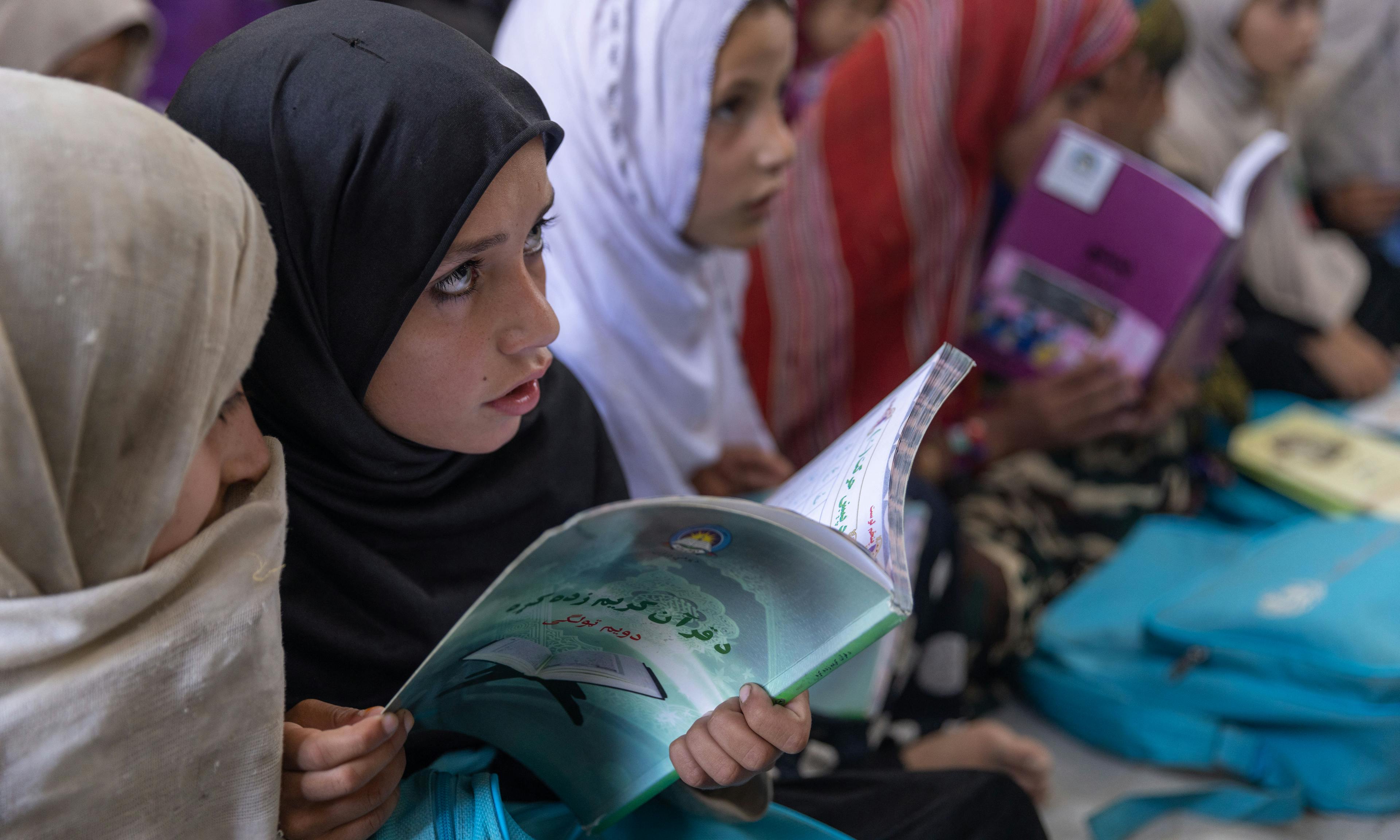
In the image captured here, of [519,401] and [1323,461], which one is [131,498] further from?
[1323,461]

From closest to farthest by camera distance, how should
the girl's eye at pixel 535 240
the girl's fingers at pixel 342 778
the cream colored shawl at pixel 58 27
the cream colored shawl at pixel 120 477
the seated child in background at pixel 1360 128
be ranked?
1. the cream colored shawl at pixel 120 477
2. the girl's fingers at pixel 342 778
3. the girl's eye at pixel 535 240
4. the cream colored shawl at pixel 58 27
5. the seated child in background at pixel 1360 128

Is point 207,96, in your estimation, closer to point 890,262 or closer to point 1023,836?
point 1023,836

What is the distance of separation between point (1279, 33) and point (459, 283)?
1.93m

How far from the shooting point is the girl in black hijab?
0.59 m

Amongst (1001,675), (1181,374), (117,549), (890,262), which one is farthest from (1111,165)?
(117,549)

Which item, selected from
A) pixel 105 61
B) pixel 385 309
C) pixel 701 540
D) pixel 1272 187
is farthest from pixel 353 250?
pixel 1272 187

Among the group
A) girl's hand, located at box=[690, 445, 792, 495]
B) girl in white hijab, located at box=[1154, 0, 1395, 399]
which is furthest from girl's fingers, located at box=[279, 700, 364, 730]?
girl in white hijab, located at box=[1154, 0, 1395, 399]

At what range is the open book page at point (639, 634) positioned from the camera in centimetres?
51

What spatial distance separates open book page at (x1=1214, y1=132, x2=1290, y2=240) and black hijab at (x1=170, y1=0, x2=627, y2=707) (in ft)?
3.54

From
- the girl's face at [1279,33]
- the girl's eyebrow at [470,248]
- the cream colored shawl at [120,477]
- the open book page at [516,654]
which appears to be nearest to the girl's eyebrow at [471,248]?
the girl's eyebrow at [470,248]

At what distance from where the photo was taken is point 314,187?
59 cm

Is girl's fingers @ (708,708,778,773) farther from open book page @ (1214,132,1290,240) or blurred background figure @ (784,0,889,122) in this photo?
blurred background figure @ (784,0,889,122)

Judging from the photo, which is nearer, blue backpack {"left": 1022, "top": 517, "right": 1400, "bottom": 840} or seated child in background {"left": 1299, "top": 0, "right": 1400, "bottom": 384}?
blue backpack {"left": 1022, "top": 517, "right": 1400, "bottom": 840}

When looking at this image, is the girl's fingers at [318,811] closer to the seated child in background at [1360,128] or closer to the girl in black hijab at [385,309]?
the girl in black hijab at [385,309]
